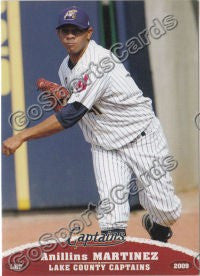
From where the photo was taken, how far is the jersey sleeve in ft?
12.3

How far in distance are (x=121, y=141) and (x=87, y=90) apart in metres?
0.42

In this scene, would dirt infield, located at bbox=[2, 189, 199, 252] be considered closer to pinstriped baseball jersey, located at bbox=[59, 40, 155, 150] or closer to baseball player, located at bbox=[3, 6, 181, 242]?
baseball player, located at bbox=[3, 6, 181, 242]

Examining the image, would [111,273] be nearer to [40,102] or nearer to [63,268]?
[63,268]

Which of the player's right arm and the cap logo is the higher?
the cap logo

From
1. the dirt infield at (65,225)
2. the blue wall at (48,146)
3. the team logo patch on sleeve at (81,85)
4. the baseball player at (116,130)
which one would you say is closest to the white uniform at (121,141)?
the baseball player at (116,130)

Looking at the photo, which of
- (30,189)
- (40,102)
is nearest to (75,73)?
(40,102)

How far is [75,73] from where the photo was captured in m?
3.88

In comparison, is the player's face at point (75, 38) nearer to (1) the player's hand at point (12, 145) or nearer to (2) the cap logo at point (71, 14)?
(2) the cap logo at point (71, 14)

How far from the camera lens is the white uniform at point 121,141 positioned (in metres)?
3.97

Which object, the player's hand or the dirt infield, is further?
the dirt infield

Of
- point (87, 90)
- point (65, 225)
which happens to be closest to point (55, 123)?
point (87, 90)

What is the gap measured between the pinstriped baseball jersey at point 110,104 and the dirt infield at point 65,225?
68 cm

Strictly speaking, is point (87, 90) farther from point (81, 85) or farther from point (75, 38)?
point (75, 38)

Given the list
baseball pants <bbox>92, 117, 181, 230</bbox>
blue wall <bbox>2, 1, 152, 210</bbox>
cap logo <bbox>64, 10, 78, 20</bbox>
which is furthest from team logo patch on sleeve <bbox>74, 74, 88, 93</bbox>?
blue wall <bbox>2, 1, 152, 210</bbox>
